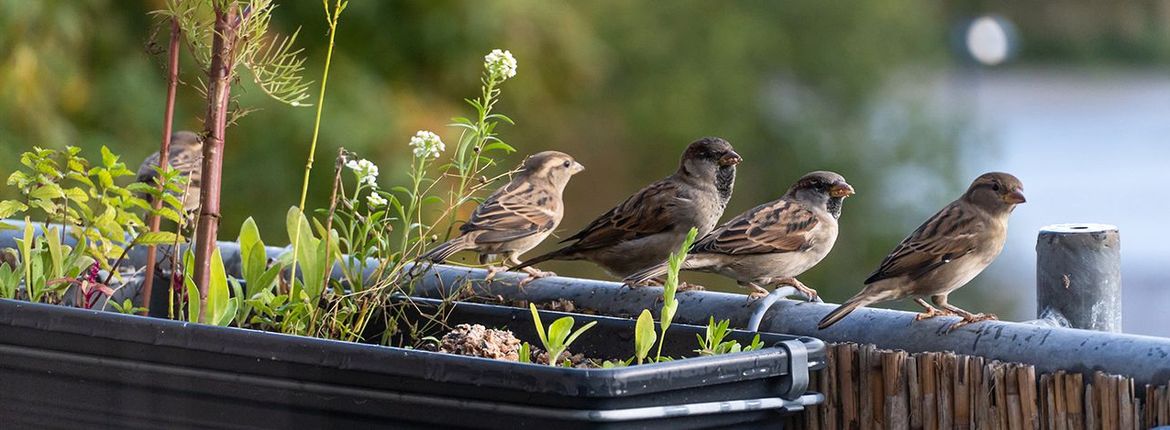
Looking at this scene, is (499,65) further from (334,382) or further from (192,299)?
(334,382)

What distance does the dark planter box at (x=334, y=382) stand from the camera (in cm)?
172

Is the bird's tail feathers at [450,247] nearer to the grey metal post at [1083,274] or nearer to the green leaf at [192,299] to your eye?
the green leaf at [192,299]

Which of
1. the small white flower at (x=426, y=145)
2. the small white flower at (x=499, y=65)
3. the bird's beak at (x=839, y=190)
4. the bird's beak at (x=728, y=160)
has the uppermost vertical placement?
the bird's beak at (x=728, y=160)

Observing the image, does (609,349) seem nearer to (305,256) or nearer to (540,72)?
(305,256)

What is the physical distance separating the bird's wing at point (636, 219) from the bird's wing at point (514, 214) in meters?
0.13

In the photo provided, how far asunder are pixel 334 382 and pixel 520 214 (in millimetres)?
2286

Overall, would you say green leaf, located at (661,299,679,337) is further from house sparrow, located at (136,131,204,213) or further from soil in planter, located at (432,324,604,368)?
house sparrow, located at (136,131,204,213)

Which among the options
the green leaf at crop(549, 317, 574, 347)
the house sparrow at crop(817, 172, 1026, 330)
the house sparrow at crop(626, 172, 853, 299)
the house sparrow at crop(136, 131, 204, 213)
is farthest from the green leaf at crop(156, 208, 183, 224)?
the house sparrow at crop(136, 131, 204, 213)

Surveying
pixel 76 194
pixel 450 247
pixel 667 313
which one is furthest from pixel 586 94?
pixel 667 313

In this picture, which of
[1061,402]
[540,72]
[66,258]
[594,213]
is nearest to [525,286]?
[66,258]

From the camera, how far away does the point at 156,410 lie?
6.51 feet

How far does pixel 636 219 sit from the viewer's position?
4.03m

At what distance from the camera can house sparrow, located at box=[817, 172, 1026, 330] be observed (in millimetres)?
3197

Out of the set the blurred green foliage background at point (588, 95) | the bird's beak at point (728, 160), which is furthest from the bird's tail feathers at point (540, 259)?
the blurred green foliage background at point (588, 95)
